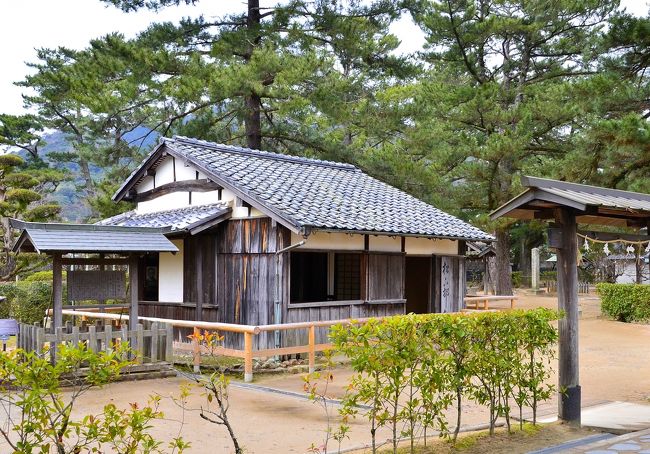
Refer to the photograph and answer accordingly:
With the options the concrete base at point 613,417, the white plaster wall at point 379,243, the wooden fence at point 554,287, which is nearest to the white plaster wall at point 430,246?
the white plaster wall at point 379,243

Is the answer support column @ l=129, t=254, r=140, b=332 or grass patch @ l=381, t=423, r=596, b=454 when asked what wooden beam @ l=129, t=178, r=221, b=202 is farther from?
grass patch @ l=381, t=423, r=596, b=454

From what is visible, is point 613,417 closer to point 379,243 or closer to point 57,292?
point 379,243

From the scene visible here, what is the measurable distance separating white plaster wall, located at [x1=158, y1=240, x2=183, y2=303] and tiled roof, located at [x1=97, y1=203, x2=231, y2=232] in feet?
2.11

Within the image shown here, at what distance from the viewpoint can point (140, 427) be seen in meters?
4.36

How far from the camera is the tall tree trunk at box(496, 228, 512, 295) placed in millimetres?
27125

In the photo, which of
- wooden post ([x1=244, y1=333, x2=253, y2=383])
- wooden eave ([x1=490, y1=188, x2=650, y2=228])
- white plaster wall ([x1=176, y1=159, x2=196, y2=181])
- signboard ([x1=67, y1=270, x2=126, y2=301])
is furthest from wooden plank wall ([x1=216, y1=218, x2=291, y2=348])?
wooden eave ([x1=490, y1=188, x2=650, y2=228])

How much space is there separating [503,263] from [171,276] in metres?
16.6

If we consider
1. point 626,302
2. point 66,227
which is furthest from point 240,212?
point 626,302

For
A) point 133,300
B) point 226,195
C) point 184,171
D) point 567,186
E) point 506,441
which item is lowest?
point 506,441

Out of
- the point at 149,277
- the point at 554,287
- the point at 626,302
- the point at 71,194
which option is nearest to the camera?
the point at 149,277

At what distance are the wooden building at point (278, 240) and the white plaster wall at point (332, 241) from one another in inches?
0.9

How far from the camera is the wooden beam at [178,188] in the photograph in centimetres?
1477

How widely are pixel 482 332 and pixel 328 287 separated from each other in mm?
9554

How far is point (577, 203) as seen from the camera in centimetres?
734
